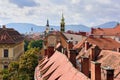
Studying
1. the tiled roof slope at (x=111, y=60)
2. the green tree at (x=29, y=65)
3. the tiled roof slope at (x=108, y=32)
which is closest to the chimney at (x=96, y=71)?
the tiled roof slope at (x=111, y=60)

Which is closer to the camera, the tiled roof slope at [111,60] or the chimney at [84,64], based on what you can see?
the chimney at [84,64]

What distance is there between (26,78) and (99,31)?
7148 centimetres

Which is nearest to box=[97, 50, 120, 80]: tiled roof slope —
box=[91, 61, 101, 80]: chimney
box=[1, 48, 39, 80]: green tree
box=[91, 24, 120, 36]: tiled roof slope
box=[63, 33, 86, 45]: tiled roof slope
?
box=[91, 61, 101, 80]: chimney

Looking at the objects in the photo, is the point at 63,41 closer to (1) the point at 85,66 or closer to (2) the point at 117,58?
(2) the point at 117,58

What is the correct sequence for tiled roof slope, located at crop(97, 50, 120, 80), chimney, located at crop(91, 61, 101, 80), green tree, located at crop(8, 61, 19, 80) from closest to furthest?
chimney, located at crop(91, 61, 101, 80)
tiled roof slope, located at crop(97, 50, 120, 80)
green tree, located at crop(8, 61, 19, 80)

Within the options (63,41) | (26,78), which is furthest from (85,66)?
(63,41)

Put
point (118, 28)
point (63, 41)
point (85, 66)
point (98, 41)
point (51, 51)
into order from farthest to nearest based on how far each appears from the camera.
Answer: point (118, 28)
point (63, 41)
point (98, 41)
point (51, 51)
point (85, 66)

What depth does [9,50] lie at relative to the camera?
201ft

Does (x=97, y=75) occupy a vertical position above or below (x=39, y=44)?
above

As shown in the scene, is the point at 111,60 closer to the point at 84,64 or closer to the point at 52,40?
the point at 84,64

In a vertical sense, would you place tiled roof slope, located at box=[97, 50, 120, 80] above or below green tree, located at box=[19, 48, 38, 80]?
above

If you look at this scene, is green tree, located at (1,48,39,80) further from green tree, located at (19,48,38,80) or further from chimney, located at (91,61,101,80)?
chimney, located at (91,61,101,80)

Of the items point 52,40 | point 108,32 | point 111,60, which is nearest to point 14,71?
point 111,60

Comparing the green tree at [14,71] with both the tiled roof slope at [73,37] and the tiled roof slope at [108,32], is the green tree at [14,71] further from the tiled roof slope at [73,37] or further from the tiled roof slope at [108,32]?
the tiled roof slope at [108,32]
